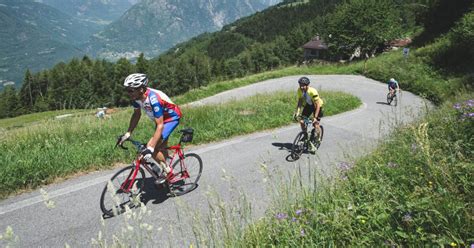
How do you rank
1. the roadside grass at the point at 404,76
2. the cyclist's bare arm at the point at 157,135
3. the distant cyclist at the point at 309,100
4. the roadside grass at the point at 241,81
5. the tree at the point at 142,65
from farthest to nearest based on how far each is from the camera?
the tree at the point at 142,65
the roadside grass at the point at 241,81
the roadside grass at the point at 404,76
the distant cyclist at the point at 309,100
the cyclist's bare arm at the point at 157,135

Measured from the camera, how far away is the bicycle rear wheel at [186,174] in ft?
19.3

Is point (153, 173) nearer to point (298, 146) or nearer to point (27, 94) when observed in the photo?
point (298, 146)

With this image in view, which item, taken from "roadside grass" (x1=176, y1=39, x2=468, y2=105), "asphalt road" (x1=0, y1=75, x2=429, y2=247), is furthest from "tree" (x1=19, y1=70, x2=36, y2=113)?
"asphalt road" (x1=0, y1=75, x2=429, y2=247)

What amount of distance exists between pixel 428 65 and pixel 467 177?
30.5 meters

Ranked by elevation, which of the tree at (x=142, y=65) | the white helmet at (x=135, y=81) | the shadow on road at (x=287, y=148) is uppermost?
the tree at (x=142, y=65)

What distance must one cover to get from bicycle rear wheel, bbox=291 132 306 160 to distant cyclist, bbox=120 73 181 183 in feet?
10.9

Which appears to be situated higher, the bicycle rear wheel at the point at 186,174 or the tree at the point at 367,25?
the tree at the point at 367,25

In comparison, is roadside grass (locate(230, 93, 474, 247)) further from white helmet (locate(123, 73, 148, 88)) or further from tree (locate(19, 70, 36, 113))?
tree (locate(19, 70, 36, 113))

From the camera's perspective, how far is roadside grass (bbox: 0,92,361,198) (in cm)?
602

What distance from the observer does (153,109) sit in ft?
16.7

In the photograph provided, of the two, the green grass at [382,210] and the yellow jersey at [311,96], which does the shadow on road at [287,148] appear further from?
the green grass at [382,210]

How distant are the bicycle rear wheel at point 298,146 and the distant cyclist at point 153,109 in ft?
10.9

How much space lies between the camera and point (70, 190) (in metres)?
5.75

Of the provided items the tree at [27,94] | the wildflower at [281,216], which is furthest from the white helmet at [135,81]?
the tree at [27,94]
